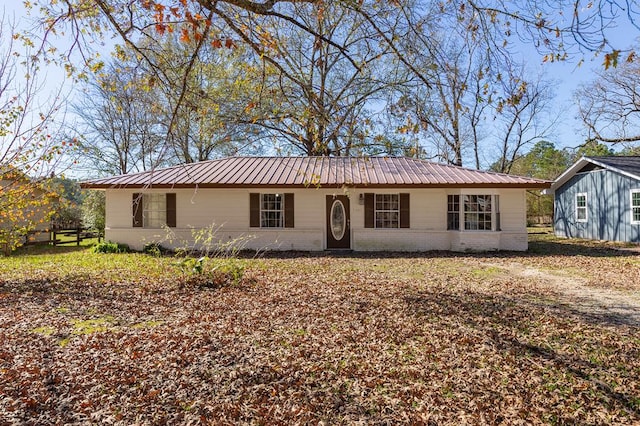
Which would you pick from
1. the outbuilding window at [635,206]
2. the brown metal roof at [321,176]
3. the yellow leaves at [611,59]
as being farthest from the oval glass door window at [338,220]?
the outbuilding window at [635,206]

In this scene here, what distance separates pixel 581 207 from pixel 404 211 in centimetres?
1149

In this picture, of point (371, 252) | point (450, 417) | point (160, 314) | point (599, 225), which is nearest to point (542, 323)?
point (450, 417)

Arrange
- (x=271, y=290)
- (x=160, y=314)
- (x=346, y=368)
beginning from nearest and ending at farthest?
(x=346, y=368)
(x=160, y=314)
(x=271, y=290)

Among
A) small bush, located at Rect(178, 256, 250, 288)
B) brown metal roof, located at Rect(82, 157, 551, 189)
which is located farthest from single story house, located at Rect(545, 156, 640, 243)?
small bush, located at Rect(178, 256, 250, 288)

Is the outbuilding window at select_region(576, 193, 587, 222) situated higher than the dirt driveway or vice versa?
the outbuilding window at select_region(576, 193, 587, 222)

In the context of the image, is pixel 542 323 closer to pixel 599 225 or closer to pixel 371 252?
pixel 371 252

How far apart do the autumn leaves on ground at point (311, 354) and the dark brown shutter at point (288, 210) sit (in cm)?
599

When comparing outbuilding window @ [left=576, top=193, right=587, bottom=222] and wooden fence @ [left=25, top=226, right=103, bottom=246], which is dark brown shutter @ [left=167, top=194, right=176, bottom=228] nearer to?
wooden fence @ [left=25, top=226, right=103, bottom=246]

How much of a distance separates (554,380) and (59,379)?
15.5ft

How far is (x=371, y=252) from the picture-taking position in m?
13.9

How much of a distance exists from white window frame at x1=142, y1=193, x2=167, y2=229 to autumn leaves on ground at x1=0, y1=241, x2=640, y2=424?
620 cm

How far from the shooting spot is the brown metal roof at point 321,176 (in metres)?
13.5

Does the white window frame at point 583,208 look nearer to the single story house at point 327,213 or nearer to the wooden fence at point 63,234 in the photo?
the single story house at point 327,213

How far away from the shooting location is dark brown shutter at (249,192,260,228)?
14227 millimetres
